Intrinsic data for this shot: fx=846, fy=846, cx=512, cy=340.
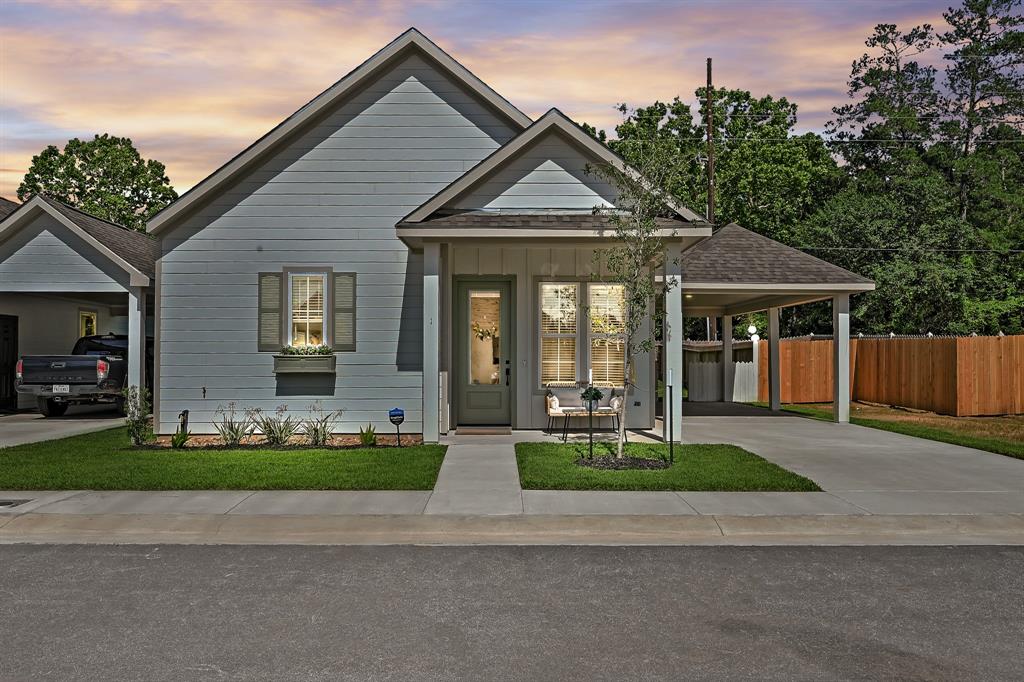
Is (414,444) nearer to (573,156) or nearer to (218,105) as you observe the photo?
(573,156)

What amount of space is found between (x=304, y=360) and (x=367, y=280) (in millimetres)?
1813

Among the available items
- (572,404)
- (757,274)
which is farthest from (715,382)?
(572,404)

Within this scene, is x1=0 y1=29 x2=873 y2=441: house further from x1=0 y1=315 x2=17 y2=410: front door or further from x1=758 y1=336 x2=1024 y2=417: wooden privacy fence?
x1=758 y1=336 x2=1024 y2=417: wooden privacy fence

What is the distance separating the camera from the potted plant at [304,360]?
49.3 ft

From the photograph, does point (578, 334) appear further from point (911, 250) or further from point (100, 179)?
point (100, 179)

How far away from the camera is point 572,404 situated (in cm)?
1536

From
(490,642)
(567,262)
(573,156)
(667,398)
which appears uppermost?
(573,156)

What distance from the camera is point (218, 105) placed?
18.9m

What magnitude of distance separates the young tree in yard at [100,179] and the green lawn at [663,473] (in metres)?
47.1

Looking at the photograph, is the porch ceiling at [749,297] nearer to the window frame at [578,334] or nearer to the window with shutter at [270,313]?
the window frame at [578,334]

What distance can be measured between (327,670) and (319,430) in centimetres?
961

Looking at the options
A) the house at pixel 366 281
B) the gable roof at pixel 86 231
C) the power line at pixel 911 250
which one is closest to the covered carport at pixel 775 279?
the house at pixel 366 281

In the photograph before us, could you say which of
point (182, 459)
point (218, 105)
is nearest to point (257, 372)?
point (182, 459)

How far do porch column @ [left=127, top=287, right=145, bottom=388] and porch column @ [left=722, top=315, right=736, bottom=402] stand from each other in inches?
658
